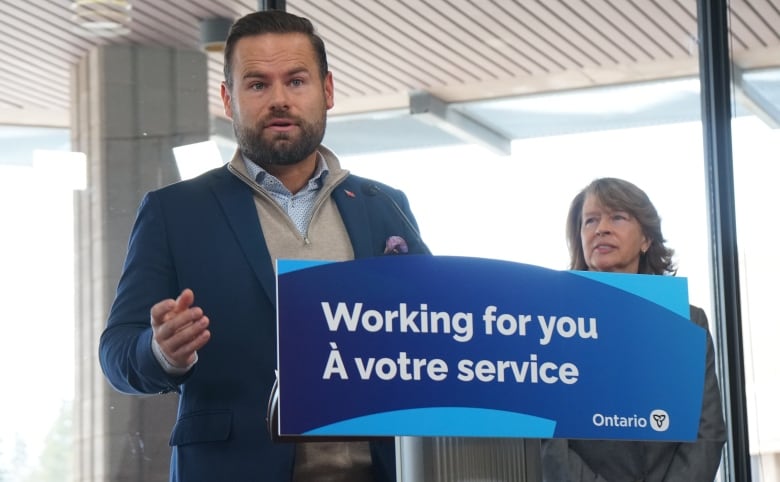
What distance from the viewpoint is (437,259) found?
1585mm

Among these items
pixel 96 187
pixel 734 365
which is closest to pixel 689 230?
pixel 734 365

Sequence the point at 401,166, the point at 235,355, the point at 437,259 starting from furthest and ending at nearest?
the point at 401,166
the point at 235,355
the point at 437,259

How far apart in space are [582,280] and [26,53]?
2.94m

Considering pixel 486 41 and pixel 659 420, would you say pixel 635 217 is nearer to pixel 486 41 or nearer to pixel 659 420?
pixel 659 420

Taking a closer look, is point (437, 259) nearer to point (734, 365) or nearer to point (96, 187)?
point (96, 187)

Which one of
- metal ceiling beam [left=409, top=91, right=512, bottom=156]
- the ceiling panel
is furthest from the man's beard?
metal ceiling beam [left=409, top=91, right=512, bottom=156]

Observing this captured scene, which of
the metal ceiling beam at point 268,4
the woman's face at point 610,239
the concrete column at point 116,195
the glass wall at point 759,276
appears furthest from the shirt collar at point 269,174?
the glass wall at point 759,276

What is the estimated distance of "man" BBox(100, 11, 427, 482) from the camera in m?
2.04

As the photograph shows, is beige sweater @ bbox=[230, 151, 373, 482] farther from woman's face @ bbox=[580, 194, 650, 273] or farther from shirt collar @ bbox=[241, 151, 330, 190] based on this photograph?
woman's face @ bbox=[580, 194, 650, 273]

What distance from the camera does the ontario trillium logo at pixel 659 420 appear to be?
5.39 ft

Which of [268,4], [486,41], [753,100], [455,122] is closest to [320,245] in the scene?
[268,4]

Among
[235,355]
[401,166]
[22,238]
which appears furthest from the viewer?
[401,166]

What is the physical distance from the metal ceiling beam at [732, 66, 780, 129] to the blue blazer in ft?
11.8

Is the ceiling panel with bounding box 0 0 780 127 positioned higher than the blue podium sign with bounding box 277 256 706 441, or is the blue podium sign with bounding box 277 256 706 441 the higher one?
the ceiling panel with bounding box 0 0 780 127
